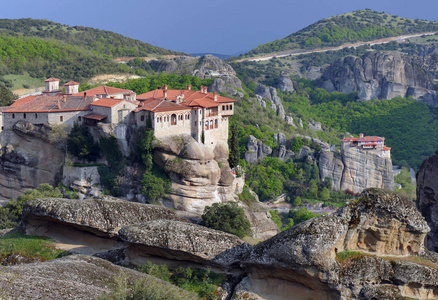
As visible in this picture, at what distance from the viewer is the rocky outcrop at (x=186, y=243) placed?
2077cm

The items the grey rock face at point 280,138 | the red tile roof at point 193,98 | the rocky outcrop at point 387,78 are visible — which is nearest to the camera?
the red tile roof at point 193,98

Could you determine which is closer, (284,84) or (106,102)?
(106,102)

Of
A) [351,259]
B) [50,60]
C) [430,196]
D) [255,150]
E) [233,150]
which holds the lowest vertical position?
[255,150]

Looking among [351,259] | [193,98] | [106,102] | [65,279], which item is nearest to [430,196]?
[351,259]

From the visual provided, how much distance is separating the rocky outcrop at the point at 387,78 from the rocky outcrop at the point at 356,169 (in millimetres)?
56178

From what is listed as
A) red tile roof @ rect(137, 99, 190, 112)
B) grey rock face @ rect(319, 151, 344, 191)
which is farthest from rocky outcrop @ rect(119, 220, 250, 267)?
grey rock face @ rect(319, 151, 344, 191)

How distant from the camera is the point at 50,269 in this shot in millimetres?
17594

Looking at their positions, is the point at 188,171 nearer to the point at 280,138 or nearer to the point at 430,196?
the point at 430,196

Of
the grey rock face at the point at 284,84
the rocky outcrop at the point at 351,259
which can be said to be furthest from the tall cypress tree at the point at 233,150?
the grey rock face at the point at 284,84

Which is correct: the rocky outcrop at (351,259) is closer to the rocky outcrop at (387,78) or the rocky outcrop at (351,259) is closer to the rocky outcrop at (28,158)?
the rocky outcrop at (28,158)

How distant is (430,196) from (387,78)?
375 feet

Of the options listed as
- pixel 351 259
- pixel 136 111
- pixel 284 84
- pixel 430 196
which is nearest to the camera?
pixel 351 259

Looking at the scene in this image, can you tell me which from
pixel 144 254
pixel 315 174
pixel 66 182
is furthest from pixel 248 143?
pixel 144 254

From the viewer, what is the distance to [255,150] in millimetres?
83500
